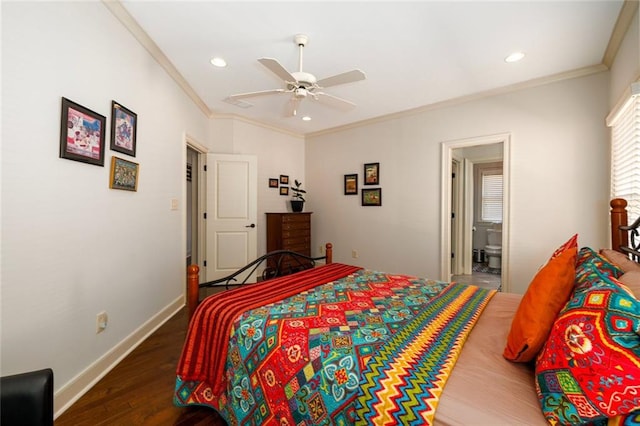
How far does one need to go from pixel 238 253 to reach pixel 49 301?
269 centimetres

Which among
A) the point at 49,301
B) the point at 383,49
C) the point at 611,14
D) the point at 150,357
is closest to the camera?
the point at 49,301

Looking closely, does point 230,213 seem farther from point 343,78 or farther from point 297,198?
point 343,78

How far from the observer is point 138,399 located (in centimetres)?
173

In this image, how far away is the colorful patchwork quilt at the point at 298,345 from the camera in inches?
42.1

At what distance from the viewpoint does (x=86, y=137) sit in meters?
1.80

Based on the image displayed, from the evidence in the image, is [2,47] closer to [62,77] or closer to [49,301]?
[62,77]

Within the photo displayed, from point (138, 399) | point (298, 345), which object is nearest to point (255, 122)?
point (138, 399)

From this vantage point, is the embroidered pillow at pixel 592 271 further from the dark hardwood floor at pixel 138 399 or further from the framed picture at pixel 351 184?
the framed picture at pixel 351 184

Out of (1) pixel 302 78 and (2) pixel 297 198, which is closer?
(1) pixel 302 78

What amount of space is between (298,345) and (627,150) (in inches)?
113

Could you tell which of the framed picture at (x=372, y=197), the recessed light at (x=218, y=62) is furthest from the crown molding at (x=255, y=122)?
the framed picture at (x=372, y=197)

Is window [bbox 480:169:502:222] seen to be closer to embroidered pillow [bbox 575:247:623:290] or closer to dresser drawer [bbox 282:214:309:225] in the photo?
dresser drawer [bbox 282:214:309:225]

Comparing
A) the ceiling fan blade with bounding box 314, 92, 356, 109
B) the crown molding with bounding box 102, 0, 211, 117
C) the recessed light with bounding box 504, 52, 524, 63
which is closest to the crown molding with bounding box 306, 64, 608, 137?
the recessed light with bounding box 504, 52, 524, 63

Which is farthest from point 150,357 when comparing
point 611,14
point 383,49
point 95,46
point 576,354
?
point 611,14
